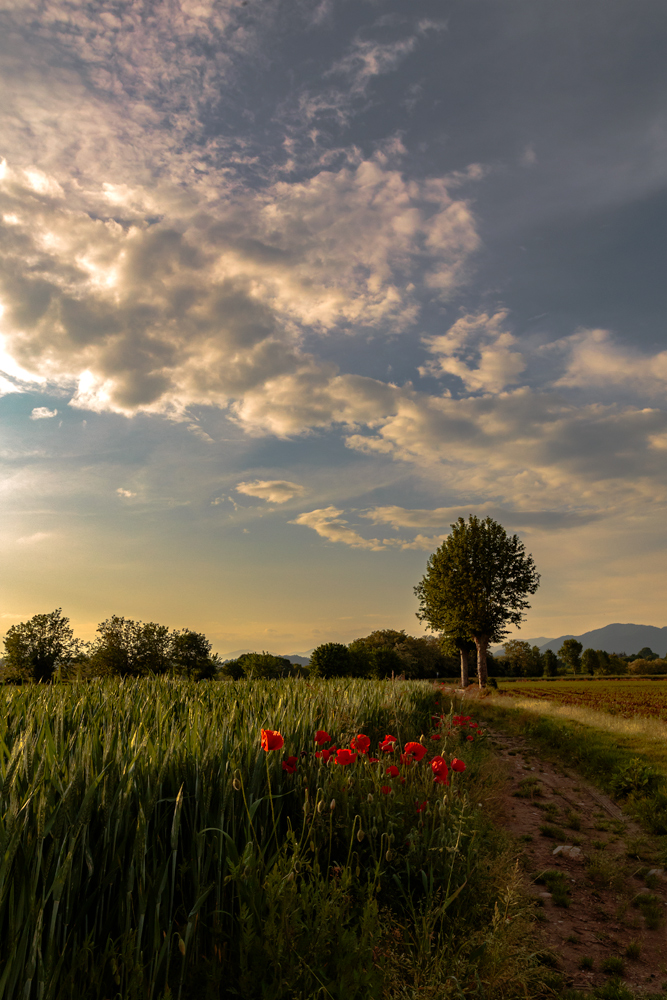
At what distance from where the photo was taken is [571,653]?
324 feet

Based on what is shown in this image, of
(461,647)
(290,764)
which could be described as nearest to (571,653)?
(461,647)

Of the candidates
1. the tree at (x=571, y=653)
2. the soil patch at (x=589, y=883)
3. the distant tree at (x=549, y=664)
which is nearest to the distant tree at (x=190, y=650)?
the soil patch at (x=589, y=883)

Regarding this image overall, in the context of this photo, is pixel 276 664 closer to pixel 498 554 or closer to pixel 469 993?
pixel 498 554

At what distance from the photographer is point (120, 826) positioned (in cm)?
289

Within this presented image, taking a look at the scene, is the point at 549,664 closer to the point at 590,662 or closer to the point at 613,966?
the point at 590,662

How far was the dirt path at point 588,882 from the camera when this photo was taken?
4.41 metres

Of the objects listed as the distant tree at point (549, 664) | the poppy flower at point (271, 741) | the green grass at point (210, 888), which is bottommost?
the distant tree at point (549, 664)

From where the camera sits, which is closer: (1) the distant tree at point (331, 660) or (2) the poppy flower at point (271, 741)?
(2) the poppy flower at point (271, 741)

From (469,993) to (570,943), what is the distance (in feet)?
6.14

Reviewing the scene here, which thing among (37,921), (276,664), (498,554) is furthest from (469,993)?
(498,554)

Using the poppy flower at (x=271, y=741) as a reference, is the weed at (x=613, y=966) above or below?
below

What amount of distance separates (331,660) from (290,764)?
3845 cm

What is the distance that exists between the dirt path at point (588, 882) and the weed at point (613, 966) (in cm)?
2

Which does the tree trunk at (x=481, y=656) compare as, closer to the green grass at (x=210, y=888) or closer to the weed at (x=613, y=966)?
the weed at (x=613, y=966)
